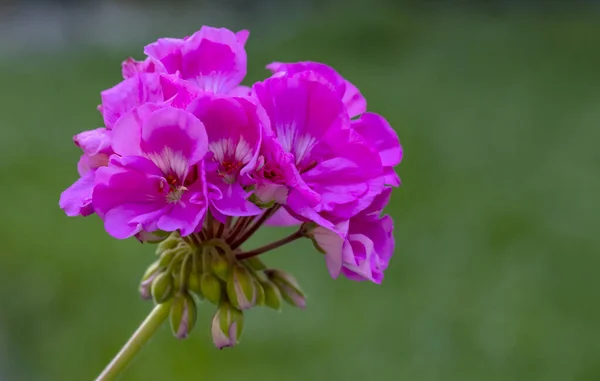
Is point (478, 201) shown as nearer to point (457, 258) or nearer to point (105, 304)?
point (457, 258)

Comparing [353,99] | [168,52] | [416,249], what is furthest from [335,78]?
[416,249]

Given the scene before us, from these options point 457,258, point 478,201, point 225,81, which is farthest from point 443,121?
point 225,81

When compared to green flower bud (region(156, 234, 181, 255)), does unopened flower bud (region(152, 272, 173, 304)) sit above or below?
below

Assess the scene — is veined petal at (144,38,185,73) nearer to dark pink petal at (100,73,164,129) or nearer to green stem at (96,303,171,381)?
dark pink petal at (100,73,164,129)

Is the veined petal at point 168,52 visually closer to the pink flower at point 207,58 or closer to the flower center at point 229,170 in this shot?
the pink flower at point 207,58

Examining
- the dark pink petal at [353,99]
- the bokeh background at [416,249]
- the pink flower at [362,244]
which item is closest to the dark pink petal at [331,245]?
the pink flower at [362,244]

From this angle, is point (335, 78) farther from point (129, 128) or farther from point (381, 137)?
point (129, 128)

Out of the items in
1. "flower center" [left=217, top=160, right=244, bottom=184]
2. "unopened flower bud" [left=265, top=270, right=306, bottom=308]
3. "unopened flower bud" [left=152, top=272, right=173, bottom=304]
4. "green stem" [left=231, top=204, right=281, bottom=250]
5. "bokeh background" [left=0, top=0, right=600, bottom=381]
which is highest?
"flower center" [left=217, top=160, right=244, bottom=184]

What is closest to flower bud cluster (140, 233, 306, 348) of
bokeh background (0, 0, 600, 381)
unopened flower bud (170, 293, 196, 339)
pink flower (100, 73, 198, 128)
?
unopened flower bud (170, 293, 196, 339)
